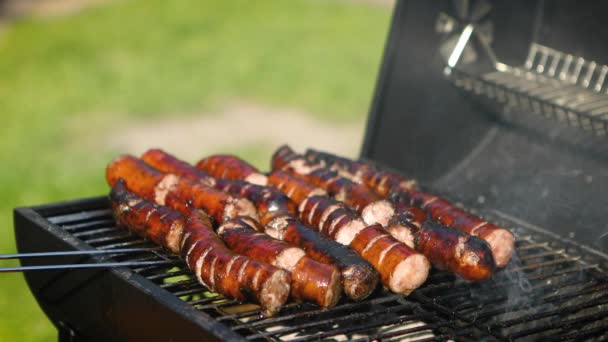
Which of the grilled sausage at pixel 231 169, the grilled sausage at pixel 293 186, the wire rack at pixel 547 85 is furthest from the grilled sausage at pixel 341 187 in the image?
the wire rack at pixel 547 85

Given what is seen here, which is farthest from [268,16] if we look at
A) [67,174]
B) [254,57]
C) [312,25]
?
[67,174]

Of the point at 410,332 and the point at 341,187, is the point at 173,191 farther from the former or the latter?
the point at 410,332

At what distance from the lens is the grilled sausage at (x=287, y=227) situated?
3408 millimetres

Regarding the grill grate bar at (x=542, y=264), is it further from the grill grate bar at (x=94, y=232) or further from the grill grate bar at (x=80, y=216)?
the grill grate bar at (x=80, y=216)

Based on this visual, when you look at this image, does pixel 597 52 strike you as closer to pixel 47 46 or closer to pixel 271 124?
pixel 271 124

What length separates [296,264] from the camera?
3.41m

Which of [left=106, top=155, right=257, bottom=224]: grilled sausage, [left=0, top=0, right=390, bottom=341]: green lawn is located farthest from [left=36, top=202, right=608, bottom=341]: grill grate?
[left=0, top=0, right=390, bottom=341]: green lawn

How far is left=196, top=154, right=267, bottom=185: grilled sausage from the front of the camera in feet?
14.9

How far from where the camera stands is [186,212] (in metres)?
4.14

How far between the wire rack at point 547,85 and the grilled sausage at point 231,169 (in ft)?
4.57

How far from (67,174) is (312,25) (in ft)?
32.2

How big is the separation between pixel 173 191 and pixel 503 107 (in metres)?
2.28

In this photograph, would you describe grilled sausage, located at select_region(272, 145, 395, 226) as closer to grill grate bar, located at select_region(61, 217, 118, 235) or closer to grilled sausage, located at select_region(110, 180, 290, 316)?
grilled sausage, located at select_region(110, 180, 290, 316)

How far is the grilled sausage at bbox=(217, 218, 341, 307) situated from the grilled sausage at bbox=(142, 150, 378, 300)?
89mm
